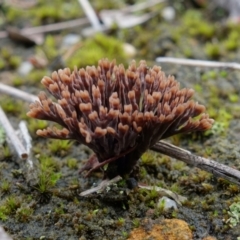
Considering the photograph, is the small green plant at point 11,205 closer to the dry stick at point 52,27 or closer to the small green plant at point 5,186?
the small green plant at point 5,186

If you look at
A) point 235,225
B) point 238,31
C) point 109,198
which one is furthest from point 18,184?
point 238,31

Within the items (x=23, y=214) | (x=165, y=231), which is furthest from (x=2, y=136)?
(x=165, y=231)

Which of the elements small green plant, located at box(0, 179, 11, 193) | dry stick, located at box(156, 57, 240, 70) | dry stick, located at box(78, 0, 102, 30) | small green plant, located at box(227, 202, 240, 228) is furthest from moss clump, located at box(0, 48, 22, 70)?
small green plant, located at box(227, 202, 240, 228)

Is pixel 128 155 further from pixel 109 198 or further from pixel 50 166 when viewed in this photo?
pixel 50 166

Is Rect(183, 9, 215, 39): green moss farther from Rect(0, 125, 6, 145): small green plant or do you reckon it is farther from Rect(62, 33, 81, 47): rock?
Rect(0, 125, 6, 145): small green plant

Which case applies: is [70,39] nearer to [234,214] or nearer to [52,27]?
[52,27]

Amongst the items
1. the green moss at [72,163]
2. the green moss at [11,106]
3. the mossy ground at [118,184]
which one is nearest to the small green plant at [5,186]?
the mossy ground at [118,184]

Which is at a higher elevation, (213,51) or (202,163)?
(213,51)
